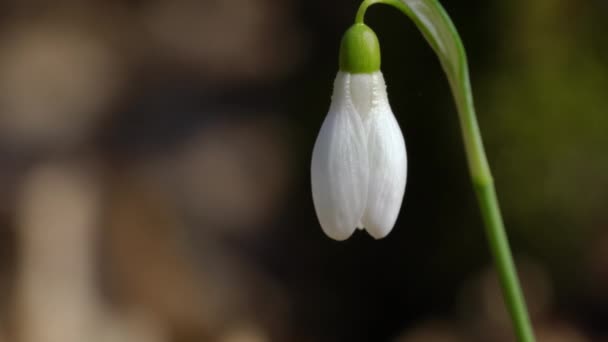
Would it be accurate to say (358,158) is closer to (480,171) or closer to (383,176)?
(383,176)

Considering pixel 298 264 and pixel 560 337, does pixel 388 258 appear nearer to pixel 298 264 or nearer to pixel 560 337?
pixel 298 264

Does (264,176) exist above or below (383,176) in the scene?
below

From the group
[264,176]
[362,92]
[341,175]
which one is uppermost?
[362,92]

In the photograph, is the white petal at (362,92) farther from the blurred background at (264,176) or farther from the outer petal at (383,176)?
the blurred background at (264,176)

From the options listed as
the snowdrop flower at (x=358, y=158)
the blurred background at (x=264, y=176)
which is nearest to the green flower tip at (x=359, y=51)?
the snowdrop flower at (x=358, y=158)

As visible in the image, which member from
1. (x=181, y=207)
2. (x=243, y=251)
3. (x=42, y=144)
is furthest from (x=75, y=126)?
(x=243, y=251)

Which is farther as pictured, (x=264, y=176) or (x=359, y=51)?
(x=264, y=176)

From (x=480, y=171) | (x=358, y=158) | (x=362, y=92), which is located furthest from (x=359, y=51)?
(x=480, y=171)
